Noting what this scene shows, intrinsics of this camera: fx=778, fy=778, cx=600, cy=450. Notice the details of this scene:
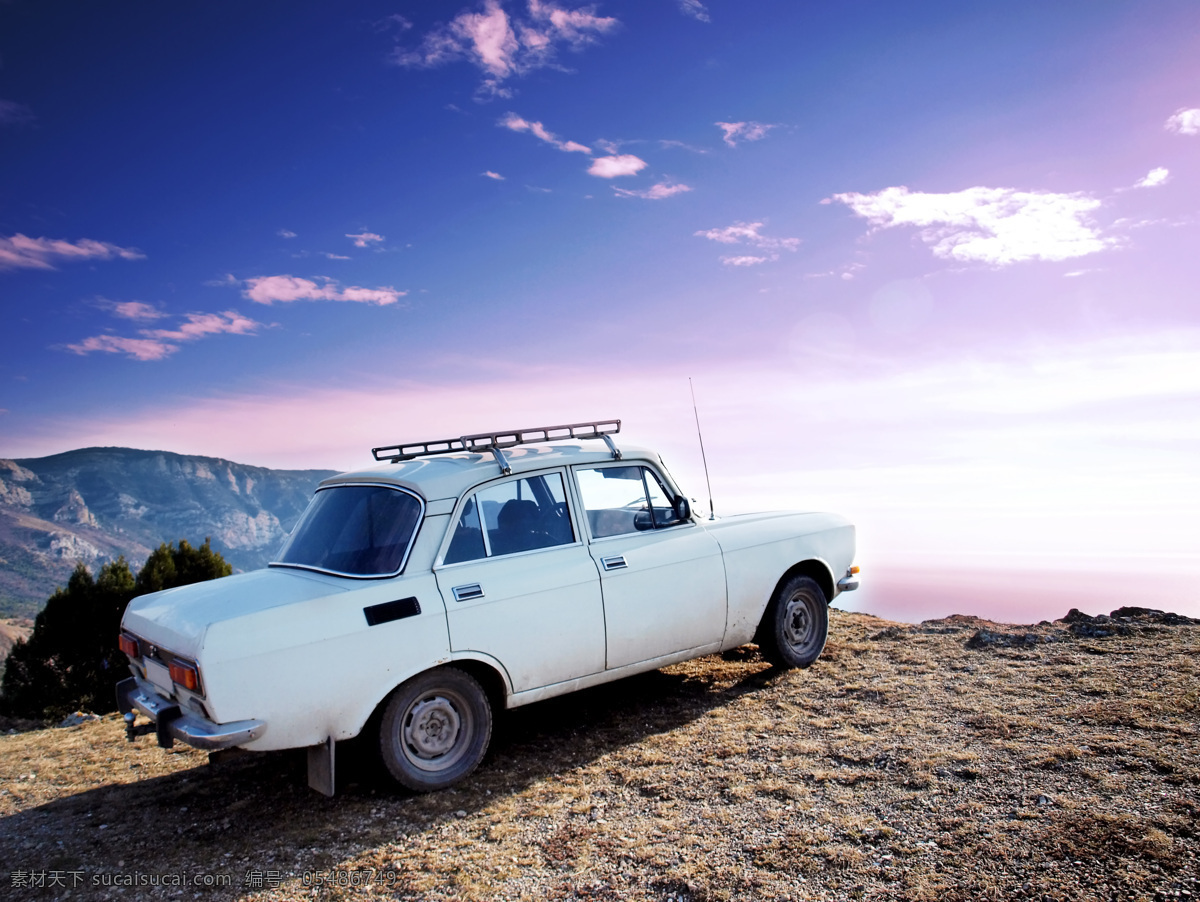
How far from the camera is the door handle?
4805mm

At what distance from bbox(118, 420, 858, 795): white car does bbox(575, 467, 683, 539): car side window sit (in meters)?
0.01

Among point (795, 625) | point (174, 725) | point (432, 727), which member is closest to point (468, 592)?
point (432, 727)

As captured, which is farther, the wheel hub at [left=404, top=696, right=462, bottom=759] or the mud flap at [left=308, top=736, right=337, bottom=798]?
the wheel hub at [left=404, top=696, right=462, bottom=759]

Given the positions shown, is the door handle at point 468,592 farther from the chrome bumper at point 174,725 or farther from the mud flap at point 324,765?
the chrome bumper at point 174,725

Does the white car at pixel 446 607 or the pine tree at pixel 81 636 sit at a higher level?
the white car at pixel 446 607

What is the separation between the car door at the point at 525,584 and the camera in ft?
15.9

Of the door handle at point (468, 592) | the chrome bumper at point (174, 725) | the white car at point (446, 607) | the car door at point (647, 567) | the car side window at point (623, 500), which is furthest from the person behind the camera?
the car side window at point (623, 500)

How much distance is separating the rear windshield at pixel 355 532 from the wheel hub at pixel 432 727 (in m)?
0.85

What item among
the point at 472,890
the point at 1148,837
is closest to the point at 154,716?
the point at 472,890

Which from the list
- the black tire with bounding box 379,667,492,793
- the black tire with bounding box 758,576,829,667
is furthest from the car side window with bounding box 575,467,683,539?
the black tire with bounding box 379,667,492,793

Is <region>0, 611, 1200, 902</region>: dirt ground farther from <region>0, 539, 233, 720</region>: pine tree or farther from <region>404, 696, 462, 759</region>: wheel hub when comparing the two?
<region>0, 539, 233, 720</region>: pine tree

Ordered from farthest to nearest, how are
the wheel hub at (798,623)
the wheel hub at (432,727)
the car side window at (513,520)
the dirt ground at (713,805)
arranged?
the wheel hub at (798,623) < the car side window at (513,520) < the wheel hub at (432,727) < the dirt ground at (713,805)

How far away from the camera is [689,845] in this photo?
3875mm

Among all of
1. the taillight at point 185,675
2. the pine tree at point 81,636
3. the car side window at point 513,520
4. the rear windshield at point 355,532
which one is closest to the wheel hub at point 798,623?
the car side window at point 513,520
